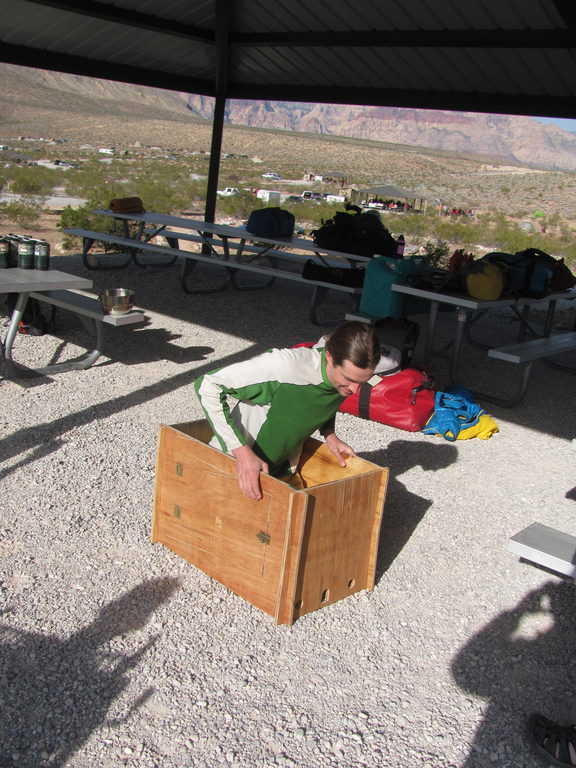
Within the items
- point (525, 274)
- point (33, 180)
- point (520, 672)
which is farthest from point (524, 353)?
point (33, 180)

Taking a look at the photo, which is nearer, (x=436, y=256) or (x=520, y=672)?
(x=520, y=672)

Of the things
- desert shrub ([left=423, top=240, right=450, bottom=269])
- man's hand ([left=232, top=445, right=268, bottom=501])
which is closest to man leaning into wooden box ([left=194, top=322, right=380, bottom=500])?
man's hand ([left=232, top=445, right=268, bottom=501])

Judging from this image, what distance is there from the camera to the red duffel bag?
4.88 metres

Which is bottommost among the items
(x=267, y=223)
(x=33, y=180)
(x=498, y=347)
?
(x=33, y=180)

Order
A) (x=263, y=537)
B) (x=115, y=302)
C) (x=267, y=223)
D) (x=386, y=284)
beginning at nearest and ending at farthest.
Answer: (x=263, y=537), (x=115, y=302), (x=386, y=284), (x=267, y=223)

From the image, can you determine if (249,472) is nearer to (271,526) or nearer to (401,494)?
(271,526)

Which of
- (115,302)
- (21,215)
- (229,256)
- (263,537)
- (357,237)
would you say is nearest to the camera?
(263,537)

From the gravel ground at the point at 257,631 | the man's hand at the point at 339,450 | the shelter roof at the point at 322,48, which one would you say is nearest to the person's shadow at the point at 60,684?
the gravel ground at the point at 257,631

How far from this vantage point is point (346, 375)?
248 centimetres

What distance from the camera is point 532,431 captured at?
5199 mm

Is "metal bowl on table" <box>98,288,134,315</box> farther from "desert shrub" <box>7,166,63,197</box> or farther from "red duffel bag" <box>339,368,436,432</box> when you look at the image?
"desert shrub" <box>7,166,63,197</box>

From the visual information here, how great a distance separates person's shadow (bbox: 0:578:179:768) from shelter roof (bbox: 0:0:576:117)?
6.32 m

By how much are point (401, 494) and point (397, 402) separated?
42.9 inches

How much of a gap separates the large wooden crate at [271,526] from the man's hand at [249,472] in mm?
32
